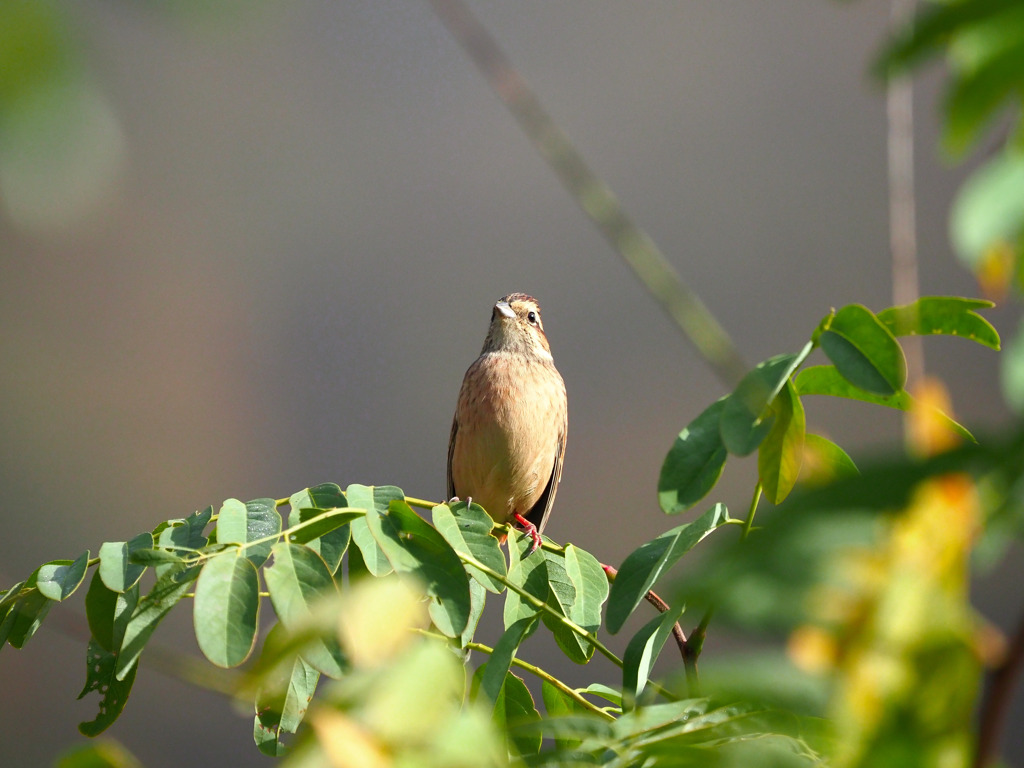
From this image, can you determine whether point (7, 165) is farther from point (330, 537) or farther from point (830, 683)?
point (330, 537)

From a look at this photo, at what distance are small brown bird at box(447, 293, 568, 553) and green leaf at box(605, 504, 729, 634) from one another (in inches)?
78.4

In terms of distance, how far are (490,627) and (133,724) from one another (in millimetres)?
2072

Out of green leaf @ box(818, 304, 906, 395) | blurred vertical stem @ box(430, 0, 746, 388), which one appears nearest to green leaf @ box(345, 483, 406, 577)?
green leaf @ box(818, 304, 906, 395)

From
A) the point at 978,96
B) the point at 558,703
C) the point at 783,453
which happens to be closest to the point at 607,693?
the point at 558,703

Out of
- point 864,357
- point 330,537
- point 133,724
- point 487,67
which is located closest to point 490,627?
point 133,724

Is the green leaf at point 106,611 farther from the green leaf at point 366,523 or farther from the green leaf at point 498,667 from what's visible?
the green leaf at point 498,667

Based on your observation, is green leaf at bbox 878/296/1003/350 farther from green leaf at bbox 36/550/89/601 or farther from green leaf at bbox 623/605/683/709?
green leaf at bbox 36/550/89/601

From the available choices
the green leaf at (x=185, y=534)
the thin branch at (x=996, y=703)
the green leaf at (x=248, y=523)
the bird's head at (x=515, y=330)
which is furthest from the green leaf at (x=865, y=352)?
the bird's head at (x=515, y=330)

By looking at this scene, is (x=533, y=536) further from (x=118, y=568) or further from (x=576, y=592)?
(x=118, y=568)

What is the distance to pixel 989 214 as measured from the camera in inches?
16.3

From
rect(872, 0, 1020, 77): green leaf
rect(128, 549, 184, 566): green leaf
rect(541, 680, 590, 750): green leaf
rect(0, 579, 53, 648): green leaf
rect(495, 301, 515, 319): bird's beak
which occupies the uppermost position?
rect(0, 579, 53, 648): green leaf

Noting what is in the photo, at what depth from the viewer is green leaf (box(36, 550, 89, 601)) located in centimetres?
120

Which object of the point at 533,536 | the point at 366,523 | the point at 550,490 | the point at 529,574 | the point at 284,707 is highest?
the point at 366,523

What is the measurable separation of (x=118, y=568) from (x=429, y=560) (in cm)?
36
